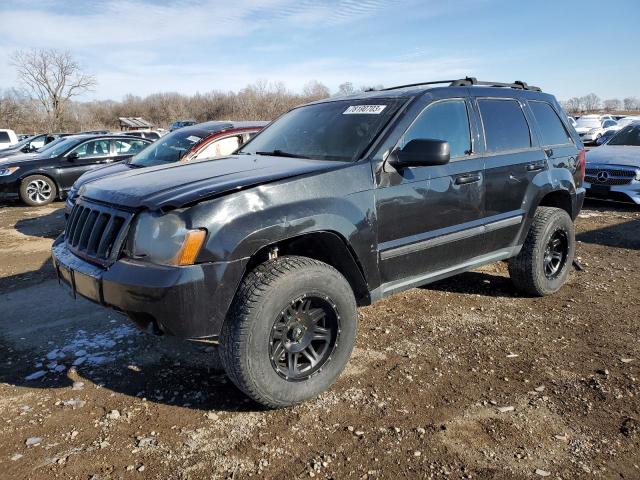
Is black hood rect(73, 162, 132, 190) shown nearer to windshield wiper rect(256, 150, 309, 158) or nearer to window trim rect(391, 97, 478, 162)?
windshield wiper rect(256, 150, 309, 158)

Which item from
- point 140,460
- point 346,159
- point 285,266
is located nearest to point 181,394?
point 140,460

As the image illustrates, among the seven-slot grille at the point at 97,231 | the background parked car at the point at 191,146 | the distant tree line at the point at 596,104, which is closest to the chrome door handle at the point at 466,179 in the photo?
the seven-slot grille at the point at 97,231

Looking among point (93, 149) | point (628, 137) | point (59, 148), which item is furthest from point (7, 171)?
point (628, 137)

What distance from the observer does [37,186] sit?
1073 cm

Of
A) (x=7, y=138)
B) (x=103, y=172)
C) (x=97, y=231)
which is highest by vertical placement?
(x=7, y=138)

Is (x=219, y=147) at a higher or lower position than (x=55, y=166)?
higher

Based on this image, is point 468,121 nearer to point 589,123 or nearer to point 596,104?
point 589,123

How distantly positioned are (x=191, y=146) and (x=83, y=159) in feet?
16.0

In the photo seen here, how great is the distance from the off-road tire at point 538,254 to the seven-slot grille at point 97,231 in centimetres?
345

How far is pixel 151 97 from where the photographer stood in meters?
88.8

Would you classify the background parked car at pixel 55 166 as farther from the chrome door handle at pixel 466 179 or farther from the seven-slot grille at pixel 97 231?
the chrome door handle at pixel 466 179

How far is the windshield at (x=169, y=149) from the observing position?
757 centimetres

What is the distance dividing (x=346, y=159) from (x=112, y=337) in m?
2.33

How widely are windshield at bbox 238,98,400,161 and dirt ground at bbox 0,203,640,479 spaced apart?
4.94ft
